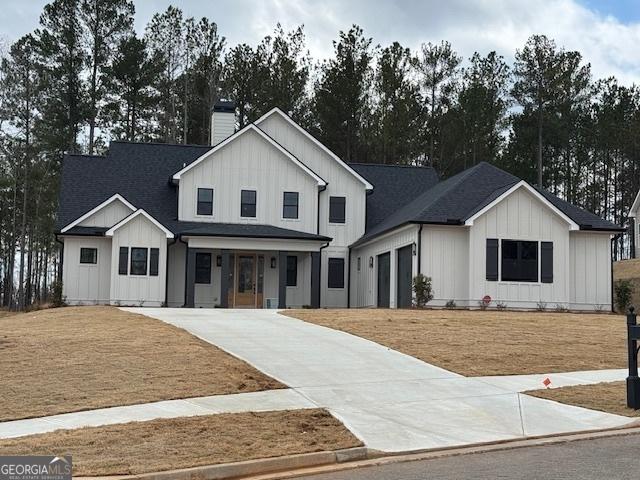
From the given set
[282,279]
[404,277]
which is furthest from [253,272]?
[404,277]

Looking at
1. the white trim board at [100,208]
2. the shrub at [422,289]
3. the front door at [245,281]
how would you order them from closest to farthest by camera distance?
the shrub at [422,289]
the white trim board at [100,208]
the front door at [245,281]

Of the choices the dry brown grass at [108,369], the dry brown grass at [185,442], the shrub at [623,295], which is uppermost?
the shrub at [623,295]

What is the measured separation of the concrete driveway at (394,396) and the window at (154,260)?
471 inches

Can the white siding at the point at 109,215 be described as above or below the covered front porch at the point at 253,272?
above

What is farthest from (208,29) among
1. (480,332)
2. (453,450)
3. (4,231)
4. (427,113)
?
(453,450)

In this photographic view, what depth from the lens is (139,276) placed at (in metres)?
30.0

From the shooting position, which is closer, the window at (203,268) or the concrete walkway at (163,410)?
the concrete walkway at (163,410)

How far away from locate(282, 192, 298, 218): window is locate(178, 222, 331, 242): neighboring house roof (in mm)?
754

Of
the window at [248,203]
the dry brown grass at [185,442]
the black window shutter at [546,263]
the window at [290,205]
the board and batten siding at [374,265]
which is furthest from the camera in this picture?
the window at [290,205]

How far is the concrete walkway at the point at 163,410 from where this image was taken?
10.2m

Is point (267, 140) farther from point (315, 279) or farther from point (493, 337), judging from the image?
point (493, 337)

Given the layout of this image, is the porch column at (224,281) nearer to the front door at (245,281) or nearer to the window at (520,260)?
the front door at (245,281)

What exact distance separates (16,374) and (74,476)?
6.10m

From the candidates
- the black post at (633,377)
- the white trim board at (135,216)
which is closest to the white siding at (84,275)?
the white trim board at (135,216)
